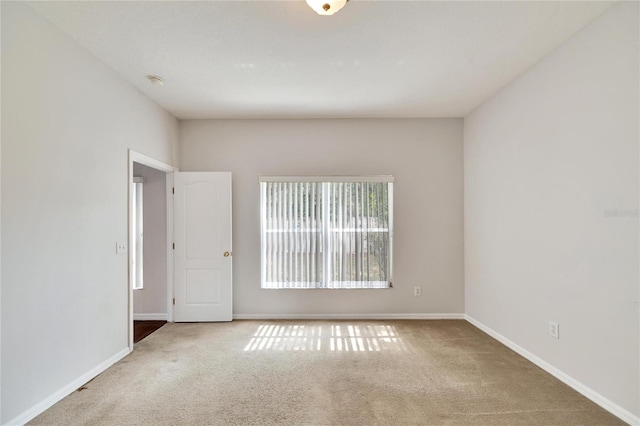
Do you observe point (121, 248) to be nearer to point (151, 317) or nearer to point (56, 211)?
point (56, 211)

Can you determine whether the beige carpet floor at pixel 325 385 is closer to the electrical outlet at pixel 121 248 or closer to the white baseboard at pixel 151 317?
the white baseboard at pixel 151 317

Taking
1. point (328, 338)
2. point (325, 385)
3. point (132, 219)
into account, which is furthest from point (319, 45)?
point (328, 338)

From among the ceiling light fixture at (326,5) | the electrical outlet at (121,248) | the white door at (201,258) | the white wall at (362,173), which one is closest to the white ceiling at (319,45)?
the ceiling light fixture at (326,5)

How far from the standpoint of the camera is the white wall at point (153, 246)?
4281 mm

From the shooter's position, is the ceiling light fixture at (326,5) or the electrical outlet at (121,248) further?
the electrical outlet at (121,248)

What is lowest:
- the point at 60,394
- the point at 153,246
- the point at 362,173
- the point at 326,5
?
the point at 60,394

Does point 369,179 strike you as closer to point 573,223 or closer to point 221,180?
point 221,180

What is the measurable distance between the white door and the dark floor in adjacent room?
255mm

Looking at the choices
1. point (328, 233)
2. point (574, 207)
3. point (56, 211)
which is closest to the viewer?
point (56, 211)

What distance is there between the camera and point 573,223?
7.97 feet

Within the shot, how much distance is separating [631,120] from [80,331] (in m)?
4.17

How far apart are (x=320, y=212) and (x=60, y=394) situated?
9.92 ft

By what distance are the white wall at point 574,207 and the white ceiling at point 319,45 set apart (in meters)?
0.27

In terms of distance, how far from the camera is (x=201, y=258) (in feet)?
13.5
